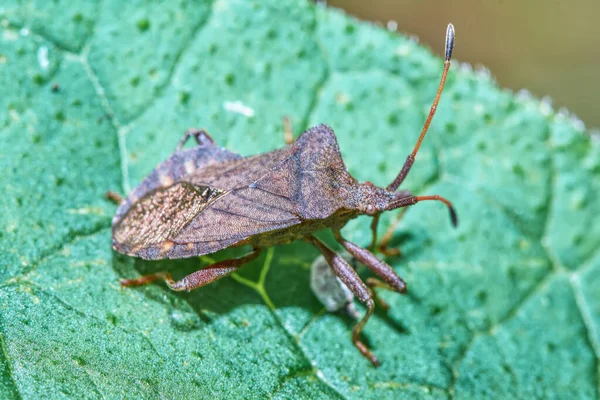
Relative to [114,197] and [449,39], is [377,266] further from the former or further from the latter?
[114,197]

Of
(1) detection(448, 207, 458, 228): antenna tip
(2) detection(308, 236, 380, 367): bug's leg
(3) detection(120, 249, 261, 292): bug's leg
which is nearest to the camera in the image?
(3) detection(120, 249, 261, 292): bug's leg

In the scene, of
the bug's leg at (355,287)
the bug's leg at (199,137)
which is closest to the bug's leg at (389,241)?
the bug's leg at (355,287)

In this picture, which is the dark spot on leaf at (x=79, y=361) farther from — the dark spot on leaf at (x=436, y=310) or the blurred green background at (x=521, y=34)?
the blurred green background at (x=521, y=34)

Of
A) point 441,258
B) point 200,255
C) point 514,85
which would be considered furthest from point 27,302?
point 514,85

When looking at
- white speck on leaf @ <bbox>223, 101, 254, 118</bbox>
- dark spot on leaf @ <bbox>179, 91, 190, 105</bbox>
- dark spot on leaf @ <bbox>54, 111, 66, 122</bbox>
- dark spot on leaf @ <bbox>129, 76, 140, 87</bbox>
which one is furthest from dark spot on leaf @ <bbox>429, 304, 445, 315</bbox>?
dark spot on leaf @ <bbox>54, 111, 66, 122</bbox>

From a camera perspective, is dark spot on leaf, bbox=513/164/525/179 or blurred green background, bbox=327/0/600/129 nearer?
dark spot on leaf, bbox=513/164/525/179

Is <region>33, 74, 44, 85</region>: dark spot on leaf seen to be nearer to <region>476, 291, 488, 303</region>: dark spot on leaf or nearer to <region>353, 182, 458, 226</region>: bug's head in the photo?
<region>353, 182, 458, 226</region>: bug's head

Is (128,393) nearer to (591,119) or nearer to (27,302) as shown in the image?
(27,302)
